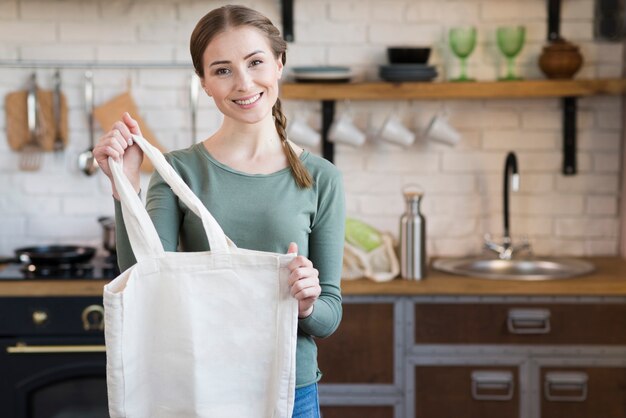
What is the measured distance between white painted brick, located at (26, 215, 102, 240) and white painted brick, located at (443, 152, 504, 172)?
1.37 metres

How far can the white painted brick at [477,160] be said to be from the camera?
12.0 ft

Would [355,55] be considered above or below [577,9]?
below

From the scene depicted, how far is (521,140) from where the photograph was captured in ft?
12.0

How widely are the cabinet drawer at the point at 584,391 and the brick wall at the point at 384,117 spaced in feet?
2.19

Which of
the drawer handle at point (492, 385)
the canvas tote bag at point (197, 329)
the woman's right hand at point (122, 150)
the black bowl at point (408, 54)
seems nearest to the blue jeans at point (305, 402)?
the canvas tote bag at point (197, 329)

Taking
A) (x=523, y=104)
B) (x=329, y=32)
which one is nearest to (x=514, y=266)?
(x=523, y=104)

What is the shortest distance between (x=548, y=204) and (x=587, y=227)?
6.8 inches

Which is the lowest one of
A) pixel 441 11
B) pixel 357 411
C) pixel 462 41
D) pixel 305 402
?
pixel 357 411

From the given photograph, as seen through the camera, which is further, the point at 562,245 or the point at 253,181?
the point at 562,245

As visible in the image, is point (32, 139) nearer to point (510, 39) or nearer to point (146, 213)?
point (510, 39)

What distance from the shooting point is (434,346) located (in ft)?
10.4

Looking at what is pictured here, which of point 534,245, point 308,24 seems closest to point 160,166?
point 308,24

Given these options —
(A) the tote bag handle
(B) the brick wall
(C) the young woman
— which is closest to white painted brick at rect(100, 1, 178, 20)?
(B) the brick wall

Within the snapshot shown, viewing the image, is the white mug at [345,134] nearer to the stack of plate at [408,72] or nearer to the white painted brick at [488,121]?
the stack of plate at [408,72]
